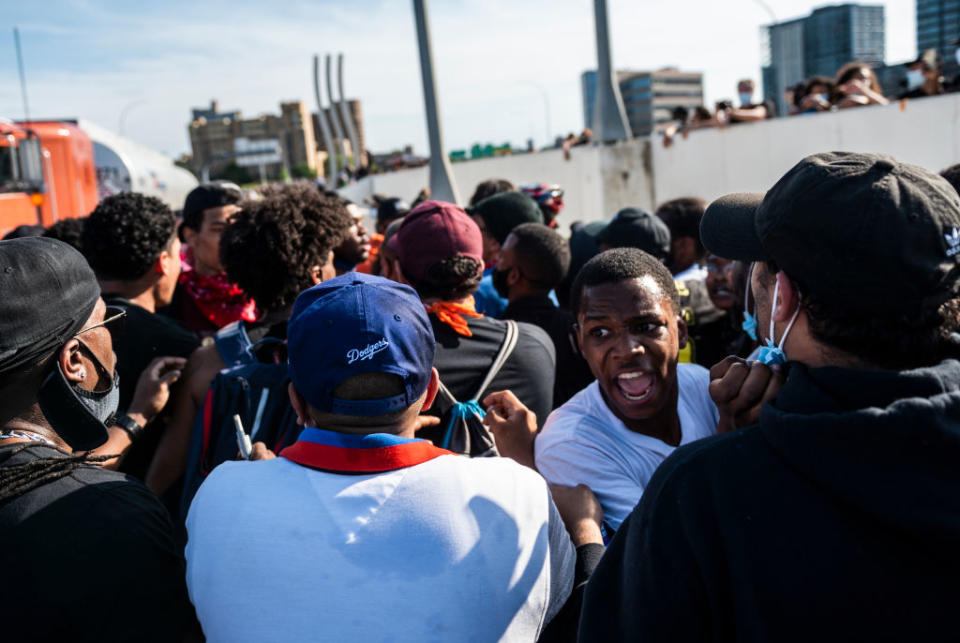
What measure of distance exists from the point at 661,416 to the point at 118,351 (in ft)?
6.54

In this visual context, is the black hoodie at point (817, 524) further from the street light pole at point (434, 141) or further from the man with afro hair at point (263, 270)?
the street light pole at point (434, 141)

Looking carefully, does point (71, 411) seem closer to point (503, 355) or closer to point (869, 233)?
point (503, 355)

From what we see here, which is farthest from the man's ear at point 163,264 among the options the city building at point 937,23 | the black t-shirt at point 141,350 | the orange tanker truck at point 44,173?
the city building at point 937,23

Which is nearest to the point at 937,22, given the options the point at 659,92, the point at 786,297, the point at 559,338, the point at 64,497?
the point at 559,338

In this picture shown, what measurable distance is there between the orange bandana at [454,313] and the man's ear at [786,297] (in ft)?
4.39

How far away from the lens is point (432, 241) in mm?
2674

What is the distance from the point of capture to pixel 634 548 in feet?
4.04

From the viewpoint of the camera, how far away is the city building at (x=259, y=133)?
4528 inches

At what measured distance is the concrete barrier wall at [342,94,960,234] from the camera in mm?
7602

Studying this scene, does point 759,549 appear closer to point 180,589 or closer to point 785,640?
point 785,640

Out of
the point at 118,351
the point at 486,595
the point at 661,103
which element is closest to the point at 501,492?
the point at 486,595

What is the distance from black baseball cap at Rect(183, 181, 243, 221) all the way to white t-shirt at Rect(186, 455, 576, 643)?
9.49 feet

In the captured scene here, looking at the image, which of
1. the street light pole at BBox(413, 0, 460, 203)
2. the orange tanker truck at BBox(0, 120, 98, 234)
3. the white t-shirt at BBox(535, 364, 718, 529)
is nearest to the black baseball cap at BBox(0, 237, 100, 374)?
the white t-shirt at BBox(535, 364, 718, 529)

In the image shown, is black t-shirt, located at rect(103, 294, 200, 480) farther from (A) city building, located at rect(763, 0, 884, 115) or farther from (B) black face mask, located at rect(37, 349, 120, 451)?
(A) city building, located at rect(763, 0, 884, 115)
